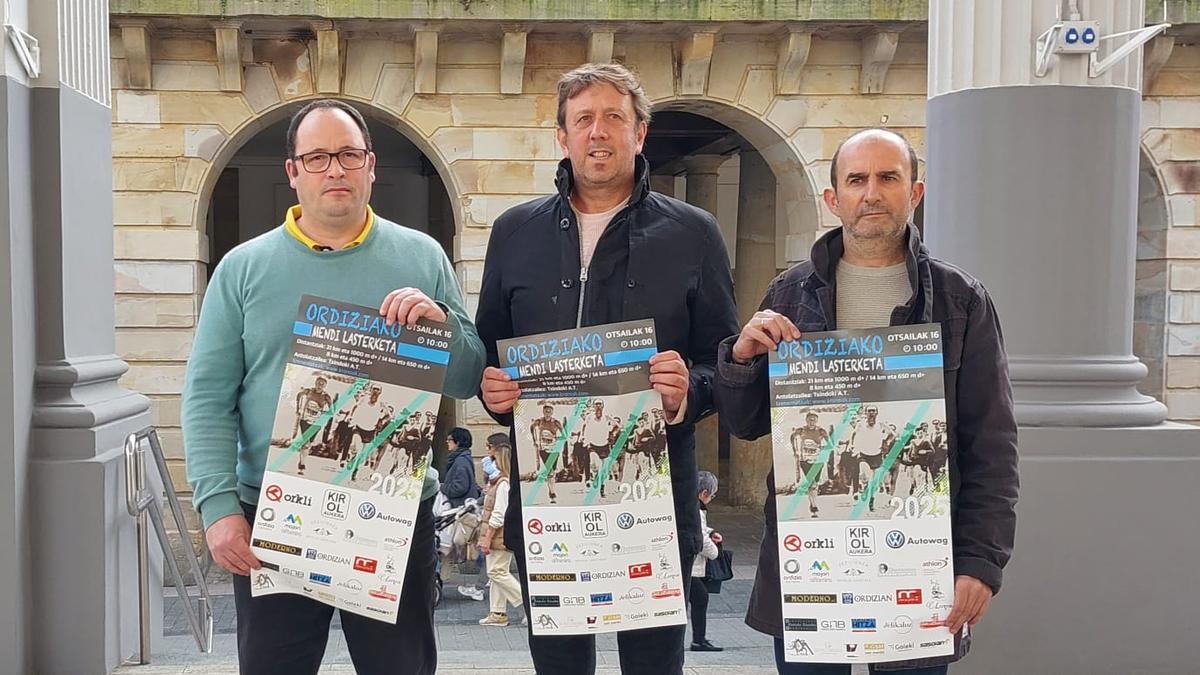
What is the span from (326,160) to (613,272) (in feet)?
2.20

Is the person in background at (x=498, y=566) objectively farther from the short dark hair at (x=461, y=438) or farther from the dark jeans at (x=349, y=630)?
the dark jeans at (x=349, y=630)

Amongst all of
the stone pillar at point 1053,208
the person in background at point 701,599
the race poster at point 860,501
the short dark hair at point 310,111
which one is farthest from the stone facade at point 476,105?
the race poster at point 860,501

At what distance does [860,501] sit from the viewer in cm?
254

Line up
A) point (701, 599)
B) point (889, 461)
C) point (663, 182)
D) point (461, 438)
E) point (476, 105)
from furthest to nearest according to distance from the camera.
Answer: point (663, 182), point (476, 105), point (461, 438), point (701, 599), point (889, 461)

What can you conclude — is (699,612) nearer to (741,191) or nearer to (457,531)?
(457,531)

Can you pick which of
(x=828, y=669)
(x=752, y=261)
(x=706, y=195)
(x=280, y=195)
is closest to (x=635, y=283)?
(x=828, y=669)

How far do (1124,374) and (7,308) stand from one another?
3.75 m

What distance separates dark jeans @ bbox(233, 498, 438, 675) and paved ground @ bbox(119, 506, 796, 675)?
58.7 inches

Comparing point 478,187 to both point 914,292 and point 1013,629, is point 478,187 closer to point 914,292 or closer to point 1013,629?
point 1013,629

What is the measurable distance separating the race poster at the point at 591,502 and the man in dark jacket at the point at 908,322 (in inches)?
8.7

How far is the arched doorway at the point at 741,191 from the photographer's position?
12.1 meters

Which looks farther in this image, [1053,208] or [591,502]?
[1053,208]

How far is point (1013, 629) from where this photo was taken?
13.5ft

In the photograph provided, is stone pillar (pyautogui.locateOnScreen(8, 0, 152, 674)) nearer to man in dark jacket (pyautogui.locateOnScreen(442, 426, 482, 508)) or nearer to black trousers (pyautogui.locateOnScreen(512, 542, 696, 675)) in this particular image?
black trousers (pyautogui.locateOnScreen(512, 542, 696, 675))
